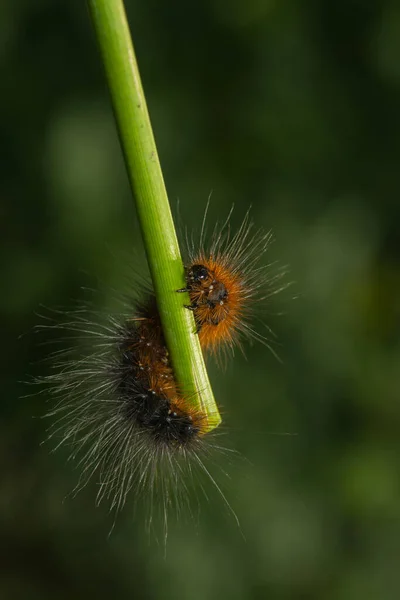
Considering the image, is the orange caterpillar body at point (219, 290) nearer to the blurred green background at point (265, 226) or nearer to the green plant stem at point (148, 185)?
the green plant stem at point (148, 185)

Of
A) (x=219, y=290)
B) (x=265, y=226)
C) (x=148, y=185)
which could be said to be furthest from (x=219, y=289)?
(x=265, y=226)

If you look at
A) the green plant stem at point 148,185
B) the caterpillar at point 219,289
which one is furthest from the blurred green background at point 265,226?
the green plant stem at point 148,185

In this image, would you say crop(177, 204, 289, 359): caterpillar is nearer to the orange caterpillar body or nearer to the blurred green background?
the orange caterpillar body

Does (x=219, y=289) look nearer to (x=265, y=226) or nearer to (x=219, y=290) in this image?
(x=219, y=290)

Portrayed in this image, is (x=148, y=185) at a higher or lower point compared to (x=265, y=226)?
lower

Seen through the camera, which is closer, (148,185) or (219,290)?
(148,185)

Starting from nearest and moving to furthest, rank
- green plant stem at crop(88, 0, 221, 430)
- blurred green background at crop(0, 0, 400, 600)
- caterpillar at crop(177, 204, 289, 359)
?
1. green plant stem at crop(88, 0, 221, 430)
2. caterpillar at crop(177, 204, 289, 359)
3. blurred green background at crop(0, 0, 400, 600)

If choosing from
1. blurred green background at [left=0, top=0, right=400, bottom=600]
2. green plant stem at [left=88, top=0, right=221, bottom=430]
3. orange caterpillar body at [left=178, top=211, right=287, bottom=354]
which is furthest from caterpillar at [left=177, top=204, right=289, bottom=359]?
blurred green background at [left=0, top=0, right=400, bottom=600]
